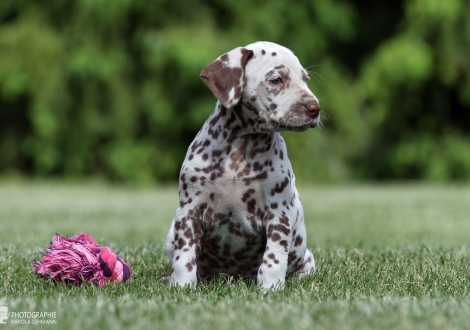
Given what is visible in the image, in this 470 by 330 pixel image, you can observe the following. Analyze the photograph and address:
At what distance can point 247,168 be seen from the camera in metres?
4.20

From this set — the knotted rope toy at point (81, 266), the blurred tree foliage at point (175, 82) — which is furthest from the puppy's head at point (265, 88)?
the blurred tree foliage at point (175, 82)

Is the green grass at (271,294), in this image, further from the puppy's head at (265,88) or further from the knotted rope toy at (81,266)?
the puppy's head at (265,88)

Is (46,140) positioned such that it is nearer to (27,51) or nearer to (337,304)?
(27,51)

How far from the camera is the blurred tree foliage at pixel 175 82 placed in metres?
18.5

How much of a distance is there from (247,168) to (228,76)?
0.57 m

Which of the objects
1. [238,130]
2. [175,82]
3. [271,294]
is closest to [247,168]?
[238,130]

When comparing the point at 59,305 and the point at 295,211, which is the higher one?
the point at 295,211

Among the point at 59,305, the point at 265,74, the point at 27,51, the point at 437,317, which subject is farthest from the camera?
the point at 27,51

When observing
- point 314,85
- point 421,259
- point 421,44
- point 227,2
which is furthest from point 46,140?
point 421,259

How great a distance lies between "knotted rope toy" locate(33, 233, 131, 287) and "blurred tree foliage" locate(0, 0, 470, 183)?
13273 mm

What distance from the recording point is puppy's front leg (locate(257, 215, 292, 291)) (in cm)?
409

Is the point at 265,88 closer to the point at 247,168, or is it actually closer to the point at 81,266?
the point at 247,168

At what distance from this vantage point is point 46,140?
19188 mm

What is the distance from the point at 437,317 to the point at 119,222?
767cm
